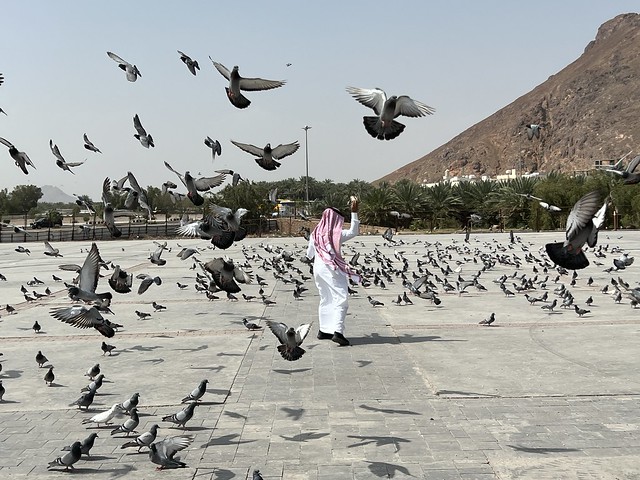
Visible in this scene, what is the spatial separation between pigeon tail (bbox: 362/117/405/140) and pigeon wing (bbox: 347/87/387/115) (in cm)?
19

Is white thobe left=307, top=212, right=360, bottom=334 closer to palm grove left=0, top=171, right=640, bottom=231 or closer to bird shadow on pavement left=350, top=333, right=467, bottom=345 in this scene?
bird shadow on pavement left=350, top=333, right=467, bottom=345

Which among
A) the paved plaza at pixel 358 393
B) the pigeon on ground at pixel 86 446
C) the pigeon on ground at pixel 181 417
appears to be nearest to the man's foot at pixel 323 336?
the paved plaza at pixel 358 393

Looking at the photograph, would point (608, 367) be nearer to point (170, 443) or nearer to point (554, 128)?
point (170, 443)

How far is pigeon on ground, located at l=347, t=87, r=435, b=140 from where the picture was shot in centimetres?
590

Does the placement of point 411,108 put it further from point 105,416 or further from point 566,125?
point 566,125

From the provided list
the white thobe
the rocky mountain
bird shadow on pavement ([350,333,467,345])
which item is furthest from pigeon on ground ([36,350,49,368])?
the rocky mountain

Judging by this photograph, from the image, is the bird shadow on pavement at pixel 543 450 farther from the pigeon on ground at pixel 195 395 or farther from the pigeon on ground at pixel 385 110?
the pigeon on ground at pixel 195 395

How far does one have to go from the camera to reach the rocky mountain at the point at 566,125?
129625mm

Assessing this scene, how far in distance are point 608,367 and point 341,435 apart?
4167 millimetres

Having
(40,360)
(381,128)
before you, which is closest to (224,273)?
(381,128)

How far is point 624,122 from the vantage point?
12781 centimetres

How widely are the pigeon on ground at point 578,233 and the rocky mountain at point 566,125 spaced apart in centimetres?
11967

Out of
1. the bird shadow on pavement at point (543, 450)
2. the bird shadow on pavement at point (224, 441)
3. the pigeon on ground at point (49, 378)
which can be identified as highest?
the pigeon on ground at point (49, 378)

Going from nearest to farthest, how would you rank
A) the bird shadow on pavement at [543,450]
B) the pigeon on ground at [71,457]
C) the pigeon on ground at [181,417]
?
the pigeon on ground at [71,457] < the bird shadow on pavement at [543,450] < the pigeon on ground at [181,417]
